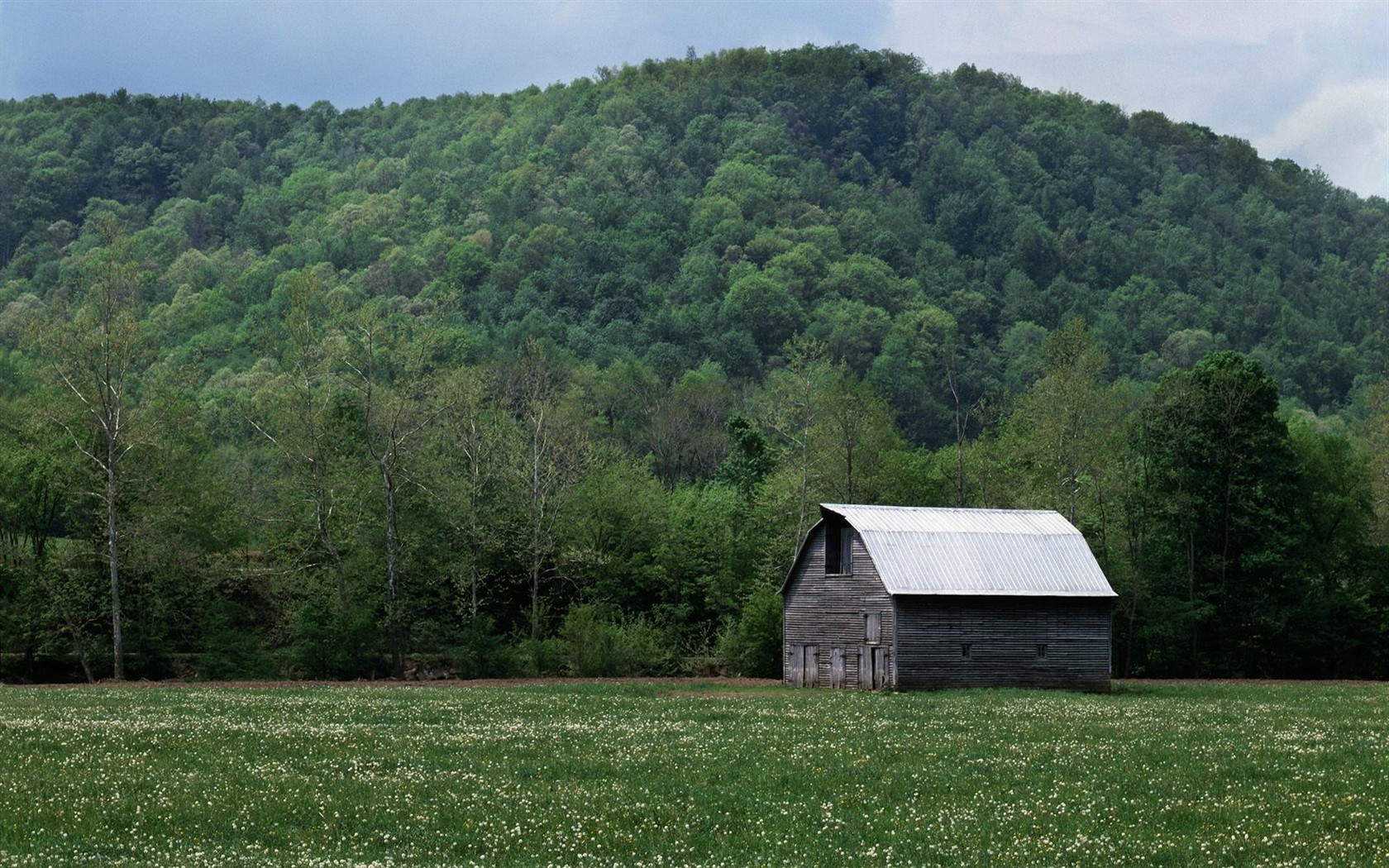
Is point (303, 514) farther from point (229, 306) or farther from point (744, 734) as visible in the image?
point (229, 306)

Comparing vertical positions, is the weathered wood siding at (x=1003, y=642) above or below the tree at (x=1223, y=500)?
below

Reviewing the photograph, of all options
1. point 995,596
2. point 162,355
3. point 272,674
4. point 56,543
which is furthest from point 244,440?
point 995,596

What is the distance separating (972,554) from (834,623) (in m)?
→ 6.31

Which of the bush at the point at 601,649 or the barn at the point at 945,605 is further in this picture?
the bush at the point at 601,649

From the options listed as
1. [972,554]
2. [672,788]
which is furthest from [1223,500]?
[672,788]

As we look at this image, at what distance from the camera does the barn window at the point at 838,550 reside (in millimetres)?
58531

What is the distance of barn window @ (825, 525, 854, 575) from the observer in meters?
58.5

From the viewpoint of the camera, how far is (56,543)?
70000mm

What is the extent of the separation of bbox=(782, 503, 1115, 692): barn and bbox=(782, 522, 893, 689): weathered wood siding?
52mm

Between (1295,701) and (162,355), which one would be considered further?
(162,355)

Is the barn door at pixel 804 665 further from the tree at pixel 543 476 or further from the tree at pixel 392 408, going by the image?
the tree at pixel 392 408

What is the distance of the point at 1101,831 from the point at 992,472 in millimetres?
64300

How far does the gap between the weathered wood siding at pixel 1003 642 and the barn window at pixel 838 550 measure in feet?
13.1

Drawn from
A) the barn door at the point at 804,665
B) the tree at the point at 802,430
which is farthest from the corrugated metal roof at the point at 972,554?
the tree at the point at 802,430
